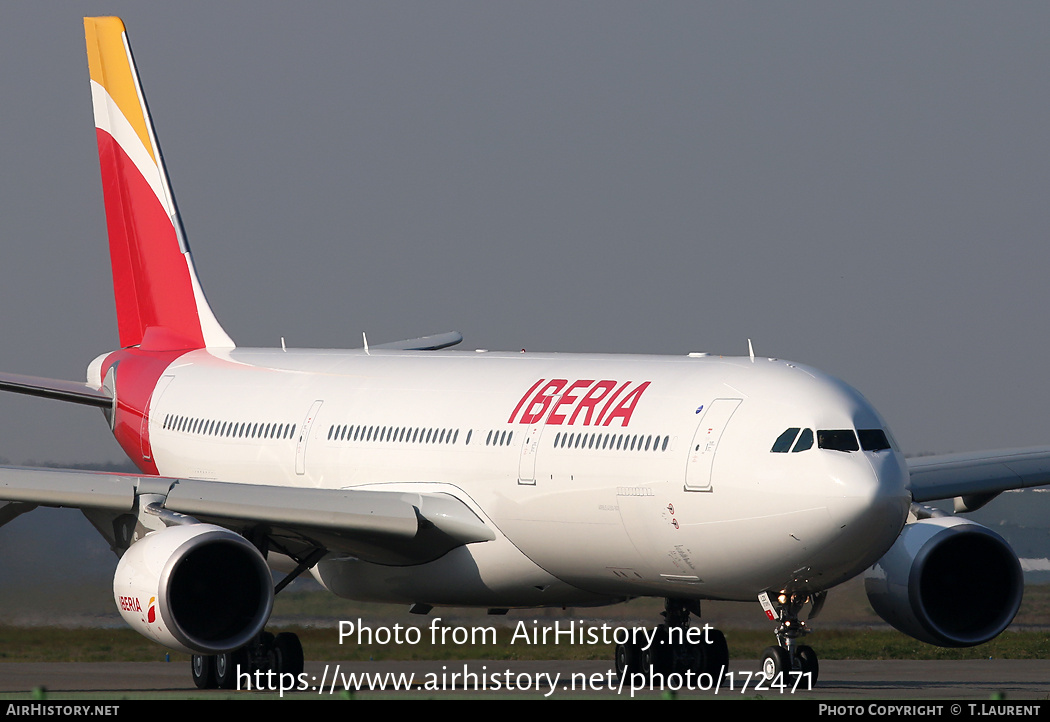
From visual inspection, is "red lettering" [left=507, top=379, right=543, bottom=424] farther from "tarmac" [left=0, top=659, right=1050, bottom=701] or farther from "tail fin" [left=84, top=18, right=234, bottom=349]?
"tail fin" [left=84, top=18, right=234, bottom=349]

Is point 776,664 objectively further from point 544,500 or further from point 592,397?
point 592,397

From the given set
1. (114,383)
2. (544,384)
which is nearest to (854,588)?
(544,384)

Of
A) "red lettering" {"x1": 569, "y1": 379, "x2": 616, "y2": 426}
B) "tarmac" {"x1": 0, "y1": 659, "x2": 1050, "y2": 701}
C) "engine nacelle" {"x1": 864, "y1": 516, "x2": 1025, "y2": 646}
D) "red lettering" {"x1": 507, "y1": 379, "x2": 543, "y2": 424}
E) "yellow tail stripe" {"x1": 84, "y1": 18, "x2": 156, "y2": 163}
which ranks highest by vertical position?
"yellow tail stripe" {"x1": 84, "y1": 18, "x2": 156, "y2": 163}

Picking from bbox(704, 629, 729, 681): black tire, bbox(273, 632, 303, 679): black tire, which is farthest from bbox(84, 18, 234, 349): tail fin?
bbox(704, 629, 729, 681): black tire

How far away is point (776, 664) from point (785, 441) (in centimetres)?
217

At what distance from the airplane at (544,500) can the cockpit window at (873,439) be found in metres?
0.02

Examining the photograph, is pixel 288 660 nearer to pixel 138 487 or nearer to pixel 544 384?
pixel 138 487

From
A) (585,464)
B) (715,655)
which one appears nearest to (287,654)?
(715,655)

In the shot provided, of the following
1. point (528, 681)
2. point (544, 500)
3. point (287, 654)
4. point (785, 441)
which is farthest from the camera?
point (528, 681)

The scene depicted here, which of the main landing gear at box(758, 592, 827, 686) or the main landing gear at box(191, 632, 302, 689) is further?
the main landing gear at box(191, 632, 302, 689)

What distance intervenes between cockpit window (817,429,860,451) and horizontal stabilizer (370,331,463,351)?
41.6 feet

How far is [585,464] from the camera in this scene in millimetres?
19828

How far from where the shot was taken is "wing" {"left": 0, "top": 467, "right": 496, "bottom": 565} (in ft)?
69.8

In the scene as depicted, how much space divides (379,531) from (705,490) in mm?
4477
